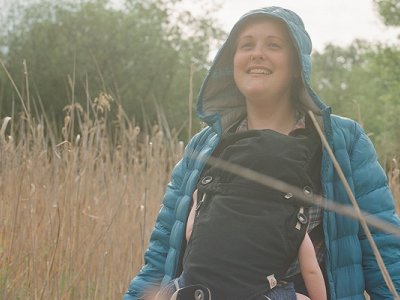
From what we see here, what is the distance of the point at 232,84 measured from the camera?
2.34m

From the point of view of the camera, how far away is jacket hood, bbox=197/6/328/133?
2.07 m

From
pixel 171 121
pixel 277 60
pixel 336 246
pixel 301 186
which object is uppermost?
pixel 277 60

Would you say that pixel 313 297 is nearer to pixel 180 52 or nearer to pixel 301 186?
pixel 301 186

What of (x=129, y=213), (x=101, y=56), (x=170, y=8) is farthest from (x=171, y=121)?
(x=129, y=213)

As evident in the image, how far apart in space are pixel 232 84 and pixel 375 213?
25.1 inches

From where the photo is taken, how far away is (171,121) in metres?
20.1

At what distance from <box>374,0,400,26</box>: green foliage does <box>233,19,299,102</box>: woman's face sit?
21.1 m

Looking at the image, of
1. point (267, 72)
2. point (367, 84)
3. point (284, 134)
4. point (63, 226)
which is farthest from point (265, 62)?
point (367, 84)

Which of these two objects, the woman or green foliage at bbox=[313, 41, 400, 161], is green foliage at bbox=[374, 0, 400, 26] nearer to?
green foliage at bbox=[313, 41, 400, 161]

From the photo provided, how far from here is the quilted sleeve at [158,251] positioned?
218cm

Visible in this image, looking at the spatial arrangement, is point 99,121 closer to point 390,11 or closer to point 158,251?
point 158,251

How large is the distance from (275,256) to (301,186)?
0.19 meters

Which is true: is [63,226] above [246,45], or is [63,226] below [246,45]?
below

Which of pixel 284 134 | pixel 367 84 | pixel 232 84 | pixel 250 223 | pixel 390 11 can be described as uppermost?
pixel 390 11
